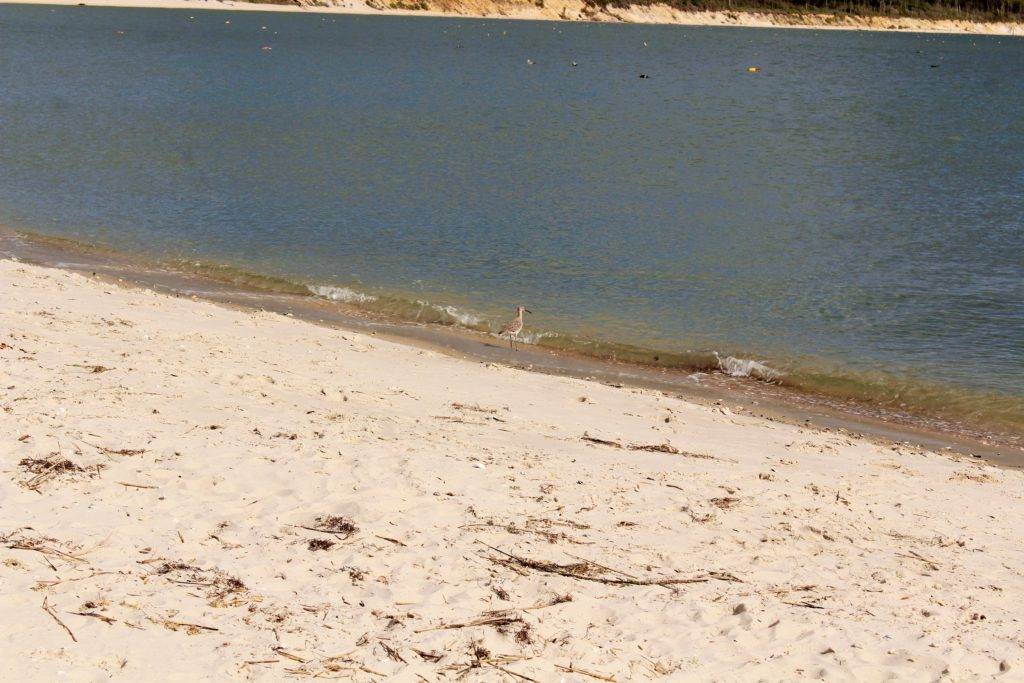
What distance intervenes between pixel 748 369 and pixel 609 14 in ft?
389

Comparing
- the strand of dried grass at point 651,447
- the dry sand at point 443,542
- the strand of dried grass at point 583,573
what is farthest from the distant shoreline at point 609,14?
the strand of dried grass at point 583,573

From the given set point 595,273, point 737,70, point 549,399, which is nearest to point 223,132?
point 595,273

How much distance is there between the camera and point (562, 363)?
53.5 feet

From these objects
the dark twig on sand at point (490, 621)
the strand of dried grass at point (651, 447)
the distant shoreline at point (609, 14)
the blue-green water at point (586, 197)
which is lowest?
the dark twig on sand at point (490, 621)

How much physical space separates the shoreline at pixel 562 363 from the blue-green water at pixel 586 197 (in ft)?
2.17

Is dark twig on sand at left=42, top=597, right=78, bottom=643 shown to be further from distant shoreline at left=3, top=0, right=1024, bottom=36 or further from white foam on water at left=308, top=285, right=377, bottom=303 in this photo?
distant shoreline at left=3, top=0, right=1024, bottom=36

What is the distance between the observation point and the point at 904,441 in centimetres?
1365

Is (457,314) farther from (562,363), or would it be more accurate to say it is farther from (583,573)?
(583,573)

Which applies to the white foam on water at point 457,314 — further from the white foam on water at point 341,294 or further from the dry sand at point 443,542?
the dry sand at point 443,542

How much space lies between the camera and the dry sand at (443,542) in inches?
244

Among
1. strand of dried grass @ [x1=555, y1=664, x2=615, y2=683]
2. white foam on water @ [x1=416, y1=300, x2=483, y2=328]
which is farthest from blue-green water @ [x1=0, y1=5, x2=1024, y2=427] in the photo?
strand of dried grass @ [x1=555, y1=664, x2=615, y2=683]

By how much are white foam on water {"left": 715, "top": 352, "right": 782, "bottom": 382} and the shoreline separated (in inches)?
6.1

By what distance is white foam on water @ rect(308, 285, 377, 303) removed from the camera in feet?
62.4

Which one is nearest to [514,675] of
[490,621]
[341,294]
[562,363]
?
[490,621]
